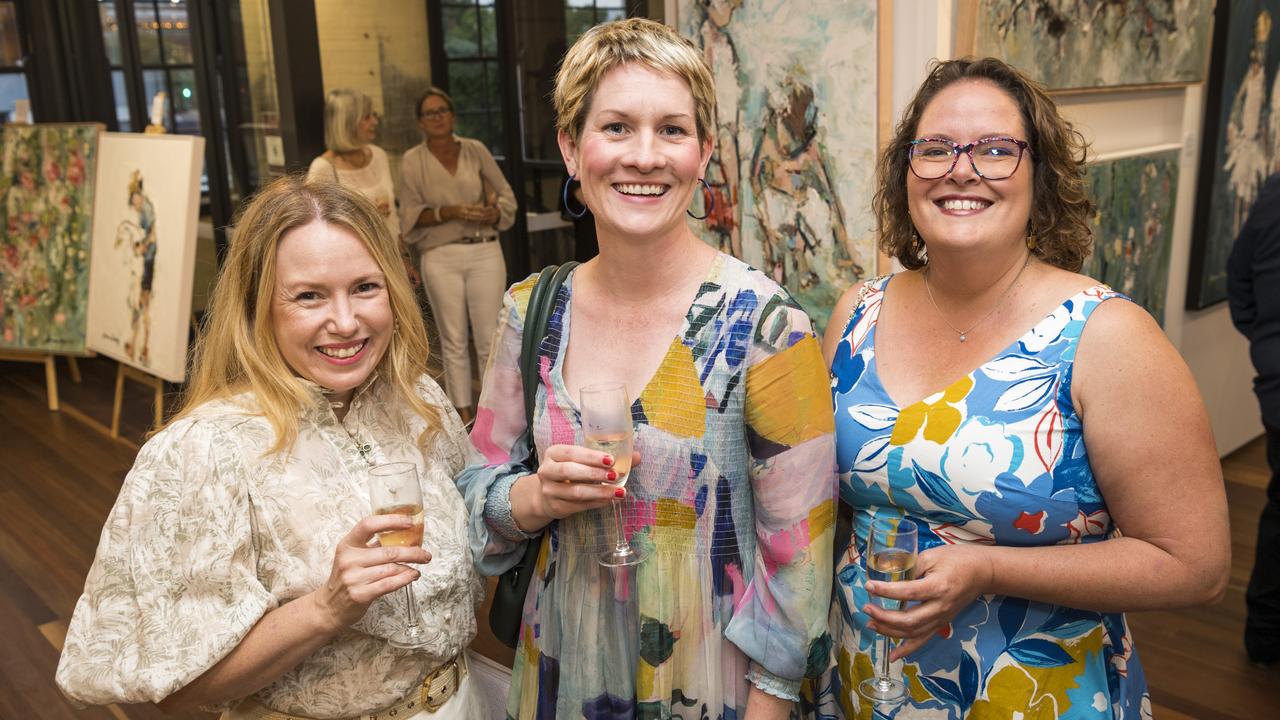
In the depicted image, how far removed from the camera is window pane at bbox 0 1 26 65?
844 centimetres

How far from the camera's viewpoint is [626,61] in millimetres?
1486

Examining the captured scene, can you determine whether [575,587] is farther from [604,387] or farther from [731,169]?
[731,169]

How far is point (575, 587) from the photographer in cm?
164

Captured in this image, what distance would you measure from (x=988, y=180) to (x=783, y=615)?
765mm

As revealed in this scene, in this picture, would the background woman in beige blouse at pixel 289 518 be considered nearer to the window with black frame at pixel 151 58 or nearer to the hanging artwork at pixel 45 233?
the hanging artwork at pixel 45 233

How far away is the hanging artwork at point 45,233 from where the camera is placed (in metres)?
6.88

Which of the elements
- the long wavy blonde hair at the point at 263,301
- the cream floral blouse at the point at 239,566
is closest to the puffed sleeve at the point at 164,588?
the cream floral blouse at the point at 239,566

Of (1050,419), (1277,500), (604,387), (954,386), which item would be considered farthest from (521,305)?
(1277,500)

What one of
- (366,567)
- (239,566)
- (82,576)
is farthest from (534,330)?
(82,576)

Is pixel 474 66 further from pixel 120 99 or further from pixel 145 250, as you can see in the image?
pixel 120 99

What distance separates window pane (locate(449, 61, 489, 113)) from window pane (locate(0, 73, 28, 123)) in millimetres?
4163

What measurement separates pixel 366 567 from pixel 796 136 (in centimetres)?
271

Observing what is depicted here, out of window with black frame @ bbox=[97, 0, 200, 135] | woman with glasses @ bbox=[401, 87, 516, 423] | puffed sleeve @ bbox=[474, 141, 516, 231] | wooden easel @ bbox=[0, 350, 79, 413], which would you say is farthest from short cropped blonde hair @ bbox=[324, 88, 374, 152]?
window with black frame @ bbox=[97, 0, 200, 135]

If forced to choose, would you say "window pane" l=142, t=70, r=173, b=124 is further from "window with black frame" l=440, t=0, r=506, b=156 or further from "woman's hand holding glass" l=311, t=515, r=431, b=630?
"woman's hand holding glass" l=311, t=515, r=431, b=630
